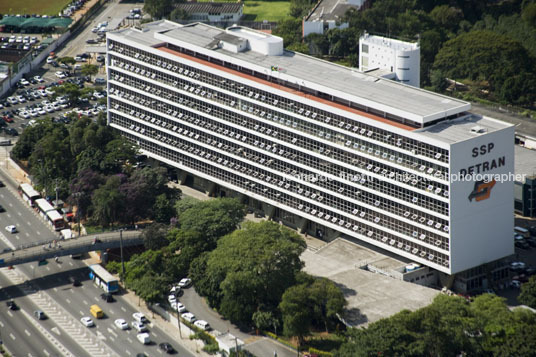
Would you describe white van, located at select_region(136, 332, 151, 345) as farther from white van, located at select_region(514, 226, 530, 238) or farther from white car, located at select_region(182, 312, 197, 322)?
white van, located at select_region(514, 226, 530, 238)

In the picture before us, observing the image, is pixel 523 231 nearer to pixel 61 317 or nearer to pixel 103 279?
pixel 103 279

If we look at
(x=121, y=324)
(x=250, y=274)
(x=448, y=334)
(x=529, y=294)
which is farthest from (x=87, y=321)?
(x=529, y=294)

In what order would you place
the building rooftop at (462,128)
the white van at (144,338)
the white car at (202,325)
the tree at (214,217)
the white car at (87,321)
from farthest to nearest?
the tree at (214,217) → the white car at (87,321) → the building rooftop at (462,128) → the white car at (202,325) → the white van at (144,338)

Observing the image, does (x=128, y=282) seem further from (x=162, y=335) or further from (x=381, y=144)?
(x=381, y=144)

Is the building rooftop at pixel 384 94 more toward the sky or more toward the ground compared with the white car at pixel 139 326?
more toward the sky

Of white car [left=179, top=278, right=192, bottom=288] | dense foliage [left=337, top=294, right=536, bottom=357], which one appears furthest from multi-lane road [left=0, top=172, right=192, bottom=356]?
dense foliage [left=337, top=294, right=536, bottom=357]

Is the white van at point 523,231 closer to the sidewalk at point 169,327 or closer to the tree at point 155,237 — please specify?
the tree at point 155,237

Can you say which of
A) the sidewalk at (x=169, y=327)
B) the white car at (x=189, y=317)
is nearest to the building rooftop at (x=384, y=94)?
the white car at (x=189, y=317)
